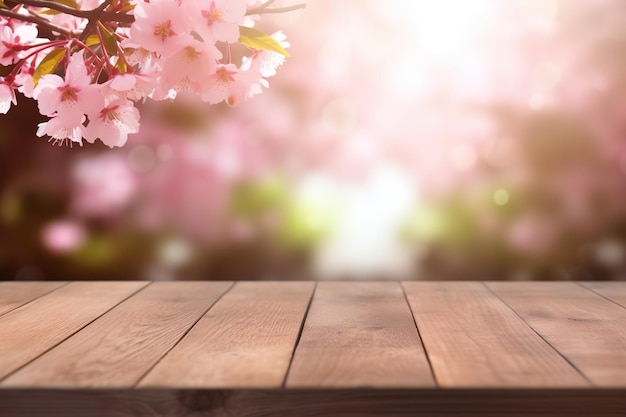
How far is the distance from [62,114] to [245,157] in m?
1.18

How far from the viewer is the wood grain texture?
96 cm

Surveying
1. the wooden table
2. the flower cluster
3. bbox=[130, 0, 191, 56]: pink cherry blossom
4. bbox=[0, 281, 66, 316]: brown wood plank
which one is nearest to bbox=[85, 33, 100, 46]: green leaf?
the flower cluster

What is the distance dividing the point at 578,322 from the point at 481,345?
29 cm

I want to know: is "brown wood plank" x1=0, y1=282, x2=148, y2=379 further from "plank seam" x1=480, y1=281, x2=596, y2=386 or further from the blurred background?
"plank seam" x1=480, y1=281, x2=596, y2=386

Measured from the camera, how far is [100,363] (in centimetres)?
111

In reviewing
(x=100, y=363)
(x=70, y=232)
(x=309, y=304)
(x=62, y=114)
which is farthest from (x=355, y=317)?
(x=70, y=232)

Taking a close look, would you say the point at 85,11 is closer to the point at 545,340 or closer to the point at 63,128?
the point at 63,128

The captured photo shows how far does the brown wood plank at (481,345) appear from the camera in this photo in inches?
39.8

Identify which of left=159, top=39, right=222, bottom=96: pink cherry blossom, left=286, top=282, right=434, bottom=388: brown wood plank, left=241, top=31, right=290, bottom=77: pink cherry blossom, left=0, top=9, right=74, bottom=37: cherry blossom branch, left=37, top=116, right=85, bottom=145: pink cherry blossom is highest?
left=0, top=9, right=74, bottom=37: cherry blossom branch

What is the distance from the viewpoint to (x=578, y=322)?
1410 mm

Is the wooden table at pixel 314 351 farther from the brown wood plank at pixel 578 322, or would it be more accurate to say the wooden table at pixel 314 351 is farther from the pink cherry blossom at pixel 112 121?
the pink cherry blossom at pixel 112 121

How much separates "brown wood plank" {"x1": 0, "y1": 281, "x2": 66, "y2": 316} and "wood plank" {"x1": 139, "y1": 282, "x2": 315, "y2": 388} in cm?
42

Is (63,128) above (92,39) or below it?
below

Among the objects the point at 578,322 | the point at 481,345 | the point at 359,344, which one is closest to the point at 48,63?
the point at 359,344
